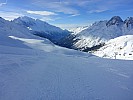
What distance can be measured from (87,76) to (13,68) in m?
7.01

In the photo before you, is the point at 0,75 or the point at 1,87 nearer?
the point at 1,87

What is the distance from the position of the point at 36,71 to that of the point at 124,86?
8.19 metres

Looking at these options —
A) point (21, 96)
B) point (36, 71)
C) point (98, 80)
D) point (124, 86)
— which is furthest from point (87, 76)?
point (21, 96)

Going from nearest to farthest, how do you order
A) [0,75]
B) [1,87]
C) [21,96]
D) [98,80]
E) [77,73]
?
[21,96]
[1,87]
[0,75]
[98,80]
[77,73]

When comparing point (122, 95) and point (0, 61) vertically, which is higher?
point (0, 61)

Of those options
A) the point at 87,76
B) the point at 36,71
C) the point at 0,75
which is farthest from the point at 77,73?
the point at 0,75

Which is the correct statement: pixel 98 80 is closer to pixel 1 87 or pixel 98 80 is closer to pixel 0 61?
pixel 1 87

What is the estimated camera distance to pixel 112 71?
2402 cm

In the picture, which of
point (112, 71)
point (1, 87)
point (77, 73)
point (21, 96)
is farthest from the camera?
point (112, 71)

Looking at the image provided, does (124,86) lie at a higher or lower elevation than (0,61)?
lower

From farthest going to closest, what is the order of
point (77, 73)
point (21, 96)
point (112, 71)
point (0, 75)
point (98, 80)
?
1. point (112, 71)
2. point (77, 73)
3. point (98, 80)
4. point (0, 75)
5. point (21, 96)

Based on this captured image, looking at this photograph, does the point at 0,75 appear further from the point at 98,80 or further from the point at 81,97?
the point at 98,80

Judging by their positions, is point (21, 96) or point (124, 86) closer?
point (21, 96)

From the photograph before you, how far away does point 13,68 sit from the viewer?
67.5 feet
